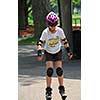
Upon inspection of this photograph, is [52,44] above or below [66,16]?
below

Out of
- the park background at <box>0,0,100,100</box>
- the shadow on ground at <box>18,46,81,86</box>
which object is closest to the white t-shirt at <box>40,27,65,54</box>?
the park background at <box>0,0,100,100</box>

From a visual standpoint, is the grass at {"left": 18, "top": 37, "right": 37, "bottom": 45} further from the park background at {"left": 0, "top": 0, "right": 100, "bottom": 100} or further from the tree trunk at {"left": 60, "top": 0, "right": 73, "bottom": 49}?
the park background at {"left": 0, "top": 0, "right": 100, "bottom": 100}

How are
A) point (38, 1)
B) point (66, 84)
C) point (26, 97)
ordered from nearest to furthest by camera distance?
point (26, 97), point (66, 84), point (38, 1)

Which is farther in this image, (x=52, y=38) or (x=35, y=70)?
(x=35, y=70)

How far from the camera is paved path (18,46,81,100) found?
30.9 ft

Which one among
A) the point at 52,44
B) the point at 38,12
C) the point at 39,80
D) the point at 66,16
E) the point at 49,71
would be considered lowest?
the point at 39,80

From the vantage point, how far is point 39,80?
38.7 ft

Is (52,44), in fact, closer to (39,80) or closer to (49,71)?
(49,71)
